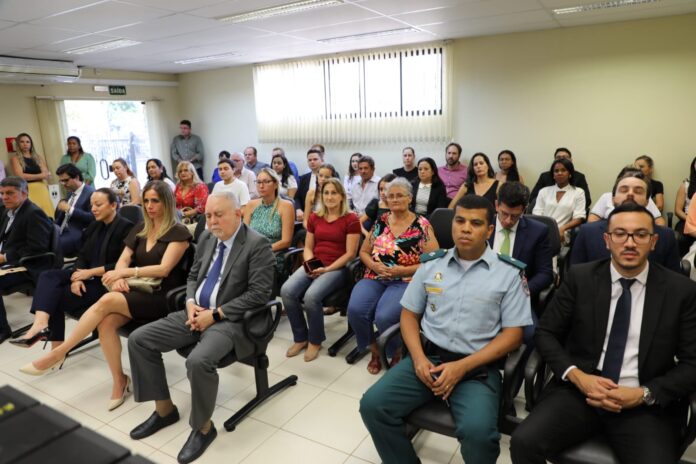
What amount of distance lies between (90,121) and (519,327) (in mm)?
8425

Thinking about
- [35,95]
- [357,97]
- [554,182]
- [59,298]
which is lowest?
[59,298]

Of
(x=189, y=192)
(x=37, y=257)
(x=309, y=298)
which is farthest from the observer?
(x=189, y=192)

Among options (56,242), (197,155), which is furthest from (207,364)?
(197,155)

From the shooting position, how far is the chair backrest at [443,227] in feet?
10.3

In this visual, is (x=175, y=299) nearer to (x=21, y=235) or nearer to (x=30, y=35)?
(x=21, y=235)

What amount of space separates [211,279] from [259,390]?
704 millimetres

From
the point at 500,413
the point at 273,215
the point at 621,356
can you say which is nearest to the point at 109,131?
the point at 273,215

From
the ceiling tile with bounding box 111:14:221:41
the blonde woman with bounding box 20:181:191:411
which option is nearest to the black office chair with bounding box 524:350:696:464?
the blonde woman with bounding box 20:181:191:411

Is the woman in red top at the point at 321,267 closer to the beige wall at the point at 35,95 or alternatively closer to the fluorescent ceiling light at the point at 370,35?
the fluorescent ceiling light at the point at 370,35

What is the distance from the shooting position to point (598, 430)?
5.29ft

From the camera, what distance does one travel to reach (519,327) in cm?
188

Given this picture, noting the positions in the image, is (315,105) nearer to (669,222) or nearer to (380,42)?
(380,42)

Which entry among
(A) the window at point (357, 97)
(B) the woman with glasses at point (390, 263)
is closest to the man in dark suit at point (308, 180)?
(A) the window at point (357, 97)

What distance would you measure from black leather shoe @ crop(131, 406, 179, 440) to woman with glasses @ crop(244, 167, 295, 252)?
57.5 inches
